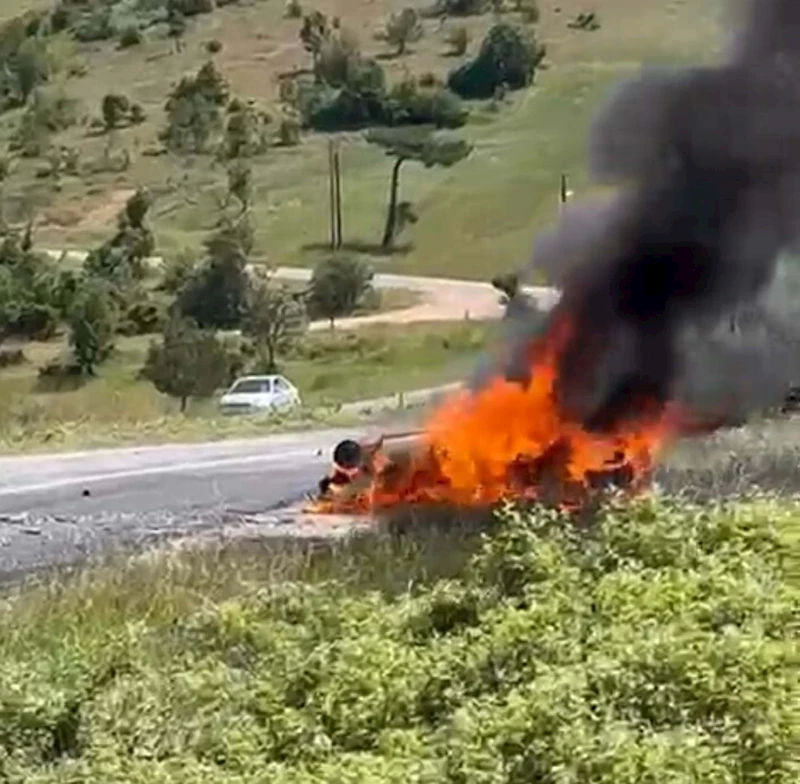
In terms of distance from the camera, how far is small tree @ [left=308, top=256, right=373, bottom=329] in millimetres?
62438

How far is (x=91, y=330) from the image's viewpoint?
55000 mm

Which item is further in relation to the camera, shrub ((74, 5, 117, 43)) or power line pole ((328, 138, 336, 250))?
shrub ((74, 5, 117, 43))

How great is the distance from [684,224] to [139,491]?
9206 mm

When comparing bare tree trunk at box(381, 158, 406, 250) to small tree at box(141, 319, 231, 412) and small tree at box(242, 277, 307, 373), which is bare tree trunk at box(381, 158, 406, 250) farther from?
small tree at box(141, 319, 231, 412)

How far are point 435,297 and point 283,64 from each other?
34.9 m

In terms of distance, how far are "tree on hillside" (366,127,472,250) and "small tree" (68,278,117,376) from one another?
16.7 metres

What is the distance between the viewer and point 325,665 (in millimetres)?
14641

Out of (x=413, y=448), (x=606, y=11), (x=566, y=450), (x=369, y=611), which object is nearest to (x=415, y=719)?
(x=369, y=611)

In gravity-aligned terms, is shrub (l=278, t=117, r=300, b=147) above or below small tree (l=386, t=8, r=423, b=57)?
below

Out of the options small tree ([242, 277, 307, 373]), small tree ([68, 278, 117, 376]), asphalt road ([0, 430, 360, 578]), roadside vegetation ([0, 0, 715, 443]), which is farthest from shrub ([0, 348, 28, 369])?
asphalt road ([0, 430, 360, 578])

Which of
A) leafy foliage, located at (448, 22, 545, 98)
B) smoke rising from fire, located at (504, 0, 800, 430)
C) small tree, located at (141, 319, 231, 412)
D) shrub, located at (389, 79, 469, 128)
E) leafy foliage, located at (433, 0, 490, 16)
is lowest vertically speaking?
small tree, located at (141, 319, 231, 412)

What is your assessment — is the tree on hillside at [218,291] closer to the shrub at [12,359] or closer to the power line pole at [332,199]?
the shrub at [12,359]

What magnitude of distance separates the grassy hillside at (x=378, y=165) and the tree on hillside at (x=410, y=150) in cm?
58

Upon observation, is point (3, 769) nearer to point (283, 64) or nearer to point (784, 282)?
point (784, 282)
